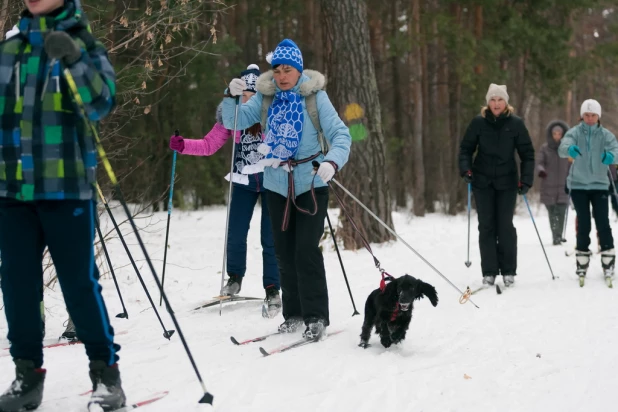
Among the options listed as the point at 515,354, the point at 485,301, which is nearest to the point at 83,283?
the point at 515,354

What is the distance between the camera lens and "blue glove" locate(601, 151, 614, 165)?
776 cm

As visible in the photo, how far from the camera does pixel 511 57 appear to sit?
1972 centimetres

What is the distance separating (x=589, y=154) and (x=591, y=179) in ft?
1.17

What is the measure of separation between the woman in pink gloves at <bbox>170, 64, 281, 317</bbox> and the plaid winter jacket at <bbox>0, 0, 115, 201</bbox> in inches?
113

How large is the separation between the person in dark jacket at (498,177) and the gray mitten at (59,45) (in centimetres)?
524

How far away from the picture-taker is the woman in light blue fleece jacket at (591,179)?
307 inches

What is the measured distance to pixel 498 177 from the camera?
750cm

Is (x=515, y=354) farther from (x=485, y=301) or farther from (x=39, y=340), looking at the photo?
(x=39, y=340)

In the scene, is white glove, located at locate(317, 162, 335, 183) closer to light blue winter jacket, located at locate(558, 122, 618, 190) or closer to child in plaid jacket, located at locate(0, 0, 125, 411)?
child in plaid jacket, located at locate(0, 0, 125, 411)

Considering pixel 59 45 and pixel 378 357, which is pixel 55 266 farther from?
pixel 378 357

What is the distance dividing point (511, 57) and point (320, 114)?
53.1 feet

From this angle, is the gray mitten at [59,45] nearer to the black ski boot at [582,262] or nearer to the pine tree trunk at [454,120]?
the black ski boot at [582,262]

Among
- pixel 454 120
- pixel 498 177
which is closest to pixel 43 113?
pixel 498 177

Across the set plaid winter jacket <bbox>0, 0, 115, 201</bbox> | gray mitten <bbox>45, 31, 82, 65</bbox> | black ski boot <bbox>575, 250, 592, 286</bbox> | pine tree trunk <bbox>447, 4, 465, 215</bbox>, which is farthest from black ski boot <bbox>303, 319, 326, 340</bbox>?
pine tree trunk <bbox>447, 4, 465, 215</bbox>
